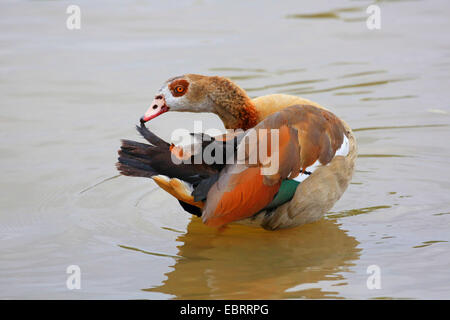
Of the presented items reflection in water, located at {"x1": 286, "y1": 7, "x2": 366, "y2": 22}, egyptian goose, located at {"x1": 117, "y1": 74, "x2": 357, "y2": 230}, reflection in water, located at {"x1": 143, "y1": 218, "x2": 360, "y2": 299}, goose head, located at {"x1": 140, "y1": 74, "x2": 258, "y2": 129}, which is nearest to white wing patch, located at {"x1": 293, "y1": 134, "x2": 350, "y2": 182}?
egyptian goose, located at {"x1": 117, "y1": 74, "x2": 357, "y2": 230}

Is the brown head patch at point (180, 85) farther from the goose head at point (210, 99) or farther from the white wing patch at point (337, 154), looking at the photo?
the white wing patch at point (337, 154)

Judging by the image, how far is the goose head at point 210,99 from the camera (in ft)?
18.4

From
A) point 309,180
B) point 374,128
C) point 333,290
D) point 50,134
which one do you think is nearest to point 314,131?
point 309,180

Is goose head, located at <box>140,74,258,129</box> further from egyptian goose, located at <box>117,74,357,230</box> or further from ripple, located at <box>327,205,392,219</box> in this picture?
ripple, located at <box>327,205,392,219</box>

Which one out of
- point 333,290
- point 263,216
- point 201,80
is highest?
point 201,80

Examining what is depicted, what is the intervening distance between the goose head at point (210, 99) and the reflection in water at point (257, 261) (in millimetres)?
840

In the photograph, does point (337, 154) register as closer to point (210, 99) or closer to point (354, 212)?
point (354, 212)

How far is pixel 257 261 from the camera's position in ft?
16.7

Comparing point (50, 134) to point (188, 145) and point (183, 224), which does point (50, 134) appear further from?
point (188, 145)

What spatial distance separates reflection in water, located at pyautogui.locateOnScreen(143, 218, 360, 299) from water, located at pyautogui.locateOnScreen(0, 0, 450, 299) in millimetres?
15

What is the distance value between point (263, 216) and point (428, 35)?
575 cm

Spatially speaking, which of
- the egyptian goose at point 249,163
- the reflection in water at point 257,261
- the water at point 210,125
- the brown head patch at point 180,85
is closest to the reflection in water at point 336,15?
the water at point 210,125

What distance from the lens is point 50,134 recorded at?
7.55m

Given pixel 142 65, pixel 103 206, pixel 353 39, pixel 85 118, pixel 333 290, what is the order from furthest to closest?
pixel 353 39, pixel 142 65, pixel 85 118, pixel 103 206, pixel 333 290
